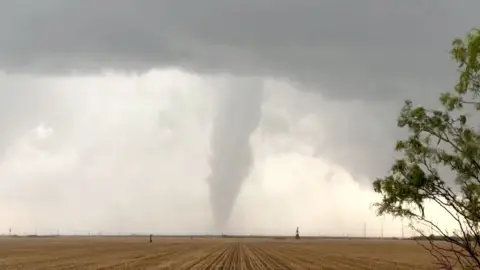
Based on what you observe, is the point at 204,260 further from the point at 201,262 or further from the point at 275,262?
the point at 275,262

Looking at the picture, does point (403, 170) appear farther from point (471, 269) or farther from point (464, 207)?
point (471, 269)

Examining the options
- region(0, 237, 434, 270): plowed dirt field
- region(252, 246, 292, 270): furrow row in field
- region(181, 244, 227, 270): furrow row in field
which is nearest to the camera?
region(181, 244, 227, 270): furrow row in field

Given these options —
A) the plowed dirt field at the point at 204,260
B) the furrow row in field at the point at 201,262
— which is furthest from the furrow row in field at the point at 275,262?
the furrow row in field at the point at 201,262

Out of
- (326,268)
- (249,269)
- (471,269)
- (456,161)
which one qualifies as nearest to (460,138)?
(456,161)

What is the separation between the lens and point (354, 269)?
66.2m

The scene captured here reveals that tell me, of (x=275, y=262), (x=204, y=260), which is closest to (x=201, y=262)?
(x=204, y=260)

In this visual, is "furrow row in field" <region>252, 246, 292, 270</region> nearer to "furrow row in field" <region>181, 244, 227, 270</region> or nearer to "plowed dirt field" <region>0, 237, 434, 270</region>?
"plowed dirt field" <region>0, 237, 434, 270</region>

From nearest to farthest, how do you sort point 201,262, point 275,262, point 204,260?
point 201,262 < point 275,262 < point 204,260

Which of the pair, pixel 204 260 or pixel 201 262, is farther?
pixel 204 260

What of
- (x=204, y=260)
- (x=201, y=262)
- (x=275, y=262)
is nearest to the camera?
(x=201, y=262)

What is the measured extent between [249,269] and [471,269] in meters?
47.3

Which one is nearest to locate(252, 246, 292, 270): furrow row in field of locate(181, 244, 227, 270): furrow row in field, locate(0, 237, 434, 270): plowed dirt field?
locate(0, 237, 434, 270): plowed dirt field

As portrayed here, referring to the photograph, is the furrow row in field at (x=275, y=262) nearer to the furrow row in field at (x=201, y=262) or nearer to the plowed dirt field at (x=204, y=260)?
the plowed dirt field at (x=204, y=260)

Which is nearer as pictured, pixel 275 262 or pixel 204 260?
pixel 275 262
